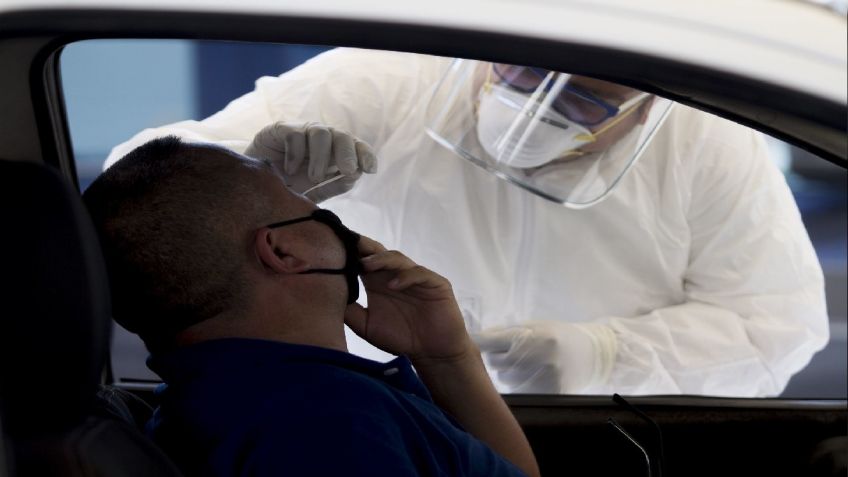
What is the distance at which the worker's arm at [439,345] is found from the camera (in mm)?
1621

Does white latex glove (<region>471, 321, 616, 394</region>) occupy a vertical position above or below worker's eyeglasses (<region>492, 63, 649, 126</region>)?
below

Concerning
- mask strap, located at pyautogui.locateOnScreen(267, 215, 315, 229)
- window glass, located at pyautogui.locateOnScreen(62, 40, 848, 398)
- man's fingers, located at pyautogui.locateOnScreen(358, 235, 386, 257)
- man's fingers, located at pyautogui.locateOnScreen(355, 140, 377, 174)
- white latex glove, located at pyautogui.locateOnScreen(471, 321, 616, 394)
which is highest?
mask strap, located at pyautogui.locateOnScreen(267, 215, 315, 229)

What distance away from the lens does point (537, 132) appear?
88.4 inches

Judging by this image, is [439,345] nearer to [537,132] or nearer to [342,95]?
[537,132]

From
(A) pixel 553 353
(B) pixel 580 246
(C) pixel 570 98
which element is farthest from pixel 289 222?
(B) pixel 580 246

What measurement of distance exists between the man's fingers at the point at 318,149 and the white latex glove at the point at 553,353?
2.24 feet

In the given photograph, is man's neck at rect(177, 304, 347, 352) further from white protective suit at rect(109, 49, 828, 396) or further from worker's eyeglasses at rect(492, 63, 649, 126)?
white protective suit at rect(109, 49, 828, 396)

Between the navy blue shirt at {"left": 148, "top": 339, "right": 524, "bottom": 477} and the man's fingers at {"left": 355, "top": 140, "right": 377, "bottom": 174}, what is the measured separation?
492mm

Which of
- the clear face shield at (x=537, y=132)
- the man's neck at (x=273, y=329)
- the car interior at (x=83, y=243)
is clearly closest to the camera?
the car interior at (x=83, y=243)

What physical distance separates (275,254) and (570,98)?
91 cm

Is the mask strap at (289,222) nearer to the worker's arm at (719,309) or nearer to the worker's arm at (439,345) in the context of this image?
the worker's arm at (439,345)

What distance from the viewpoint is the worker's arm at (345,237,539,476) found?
162 cm

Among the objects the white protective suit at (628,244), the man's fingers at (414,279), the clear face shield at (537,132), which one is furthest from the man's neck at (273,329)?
A: the white protective suit at (628,244)

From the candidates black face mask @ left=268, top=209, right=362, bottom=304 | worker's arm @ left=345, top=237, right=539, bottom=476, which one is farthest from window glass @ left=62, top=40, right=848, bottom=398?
black face mask @ left=268, top=209, right=362, bottom=304
